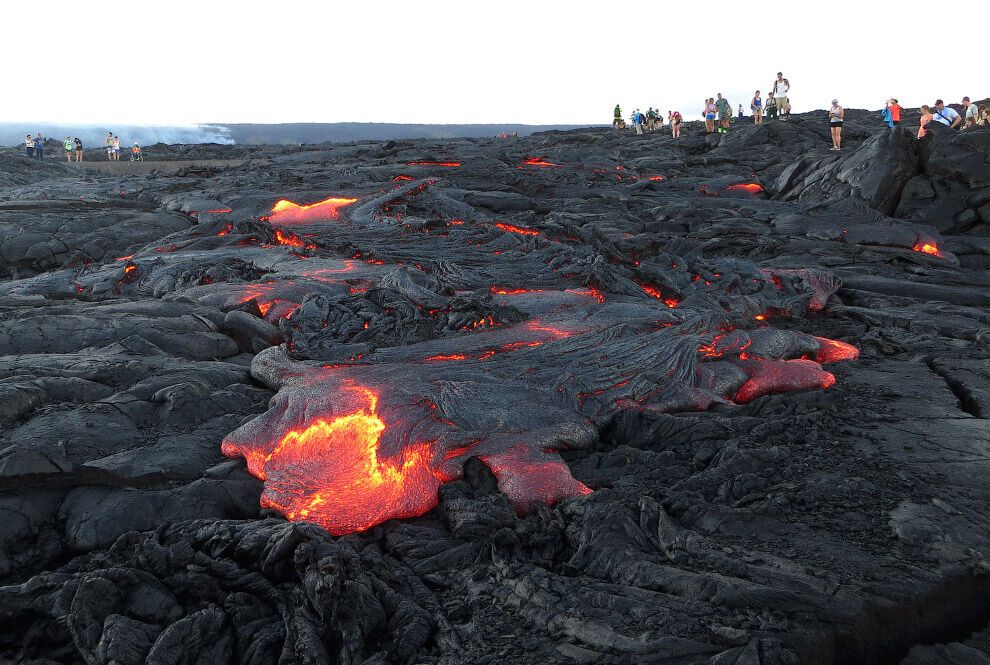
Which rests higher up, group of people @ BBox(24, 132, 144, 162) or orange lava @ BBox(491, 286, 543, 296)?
group of people @ BBox(24, 132, 144, 162)

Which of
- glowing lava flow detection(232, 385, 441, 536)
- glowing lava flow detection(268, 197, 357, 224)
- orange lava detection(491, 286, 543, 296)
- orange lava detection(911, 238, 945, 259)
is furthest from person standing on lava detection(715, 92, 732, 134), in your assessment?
glowing lava flow detection(232, 385, 441, 536)

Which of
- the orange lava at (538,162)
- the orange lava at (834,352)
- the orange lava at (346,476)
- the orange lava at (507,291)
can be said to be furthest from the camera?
the orange lava at (538,162)

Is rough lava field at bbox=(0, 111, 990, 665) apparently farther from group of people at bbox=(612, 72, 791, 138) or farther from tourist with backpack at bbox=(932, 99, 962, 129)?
group of people at bbox=(612, 72, 791, 138)

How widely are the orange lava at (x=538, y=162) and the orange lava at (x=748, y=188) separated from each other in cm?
554

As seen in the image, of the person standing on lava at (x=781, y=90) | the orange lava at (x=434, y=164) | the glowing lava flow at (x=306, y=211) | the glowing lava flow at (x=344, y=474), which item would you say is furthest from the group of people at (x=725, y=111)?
the glowing lava flow at (x=344, y=474)

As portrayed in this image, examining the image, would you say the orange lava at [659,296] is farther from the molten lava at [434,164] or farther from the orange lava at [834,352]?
the molten lava at [434,164]

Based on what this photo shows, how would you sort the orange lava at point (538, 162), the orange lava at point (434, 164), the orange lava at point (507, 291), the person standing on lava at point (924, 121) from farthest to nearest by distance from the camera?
the orange lava at point (538, 162) → the orange lava at point (434, 164) → the person standing on lava at point (924, 121) → the orange lava at point (507, 291)

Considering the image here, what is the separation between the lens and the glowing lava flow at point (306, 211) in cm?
1293

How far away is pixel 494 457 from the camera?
15.4 ft

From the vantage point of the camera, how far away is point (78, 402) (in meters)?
5.18

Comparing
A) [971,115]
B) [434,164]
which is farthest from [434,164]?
[971,115]

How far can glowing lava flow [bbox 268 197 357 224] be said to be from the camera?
1293cm

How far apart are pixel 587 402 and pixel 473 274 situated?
382 cm

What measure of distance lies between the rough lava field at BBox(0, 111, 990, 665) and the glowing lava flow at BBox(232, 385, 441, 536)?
Result: 2 centimetres
